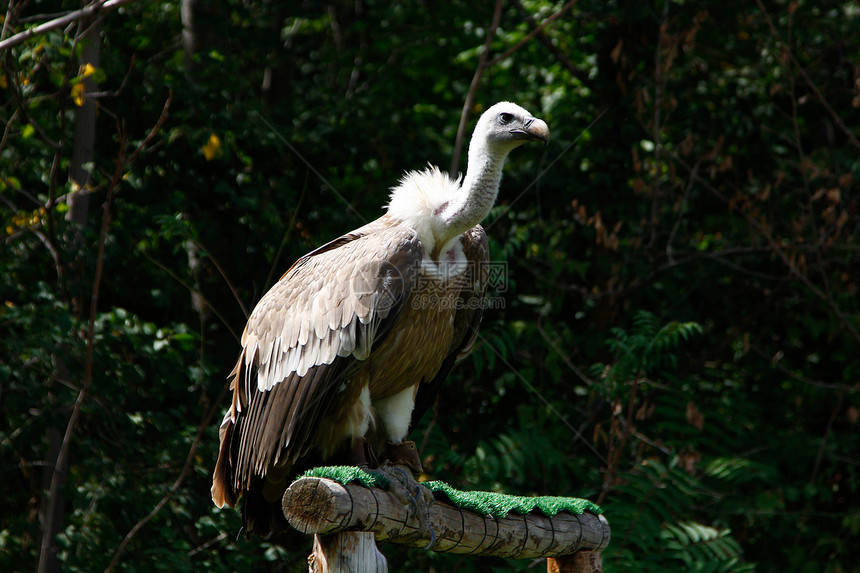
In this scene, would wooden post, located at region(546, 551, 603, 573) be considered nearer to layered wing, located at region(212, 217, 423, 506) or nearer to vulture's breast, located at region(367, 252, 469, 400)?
vulture's breast, located at region(367, 252, 469, 400)

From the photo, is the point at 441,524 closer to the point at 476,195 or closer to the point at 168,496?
the point at 476,195

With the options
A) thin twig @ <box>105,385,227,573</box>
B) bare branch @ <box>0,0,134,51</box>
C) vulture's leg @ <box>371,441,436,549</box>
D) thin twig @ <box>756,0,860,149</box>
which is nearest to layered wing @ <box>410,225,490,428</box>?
vulture's leg @ <box>371,441,436,549</box>

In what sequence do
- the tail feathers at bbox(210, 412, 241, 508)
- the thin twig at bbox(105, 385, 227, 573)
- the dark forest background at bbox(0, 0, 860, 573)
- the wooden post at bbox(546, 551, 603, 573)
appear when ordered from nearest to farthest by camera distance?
the wooden post at bbox(546, 551, 603, 573), the tail feathers at bbox(210, 412, 241, 508), the thin twig at bbox(105, 385, 227, 573), the dark forest background at bbox(0, 0, 860, 573)

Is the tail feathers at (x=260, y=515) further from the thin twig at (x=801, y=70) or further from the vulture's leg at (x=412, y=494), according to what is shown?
the thin twig at (x=801, y=70)

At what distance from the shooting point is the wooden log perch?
2529mm

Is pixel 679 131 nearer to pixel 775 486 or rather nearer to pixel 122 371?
pixel 775 486

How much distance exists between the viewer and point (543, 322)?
6.14 metres

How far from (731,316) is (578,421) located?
4.79 feet

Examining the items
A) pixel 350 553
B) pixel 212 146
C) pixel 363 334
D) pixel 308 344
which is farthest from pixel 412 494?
pixel 212 146

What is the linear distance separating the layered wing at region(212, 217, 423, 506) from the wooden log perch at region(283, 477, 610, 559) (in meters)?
0.60

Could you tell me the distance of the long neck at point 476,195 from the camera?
3.38 metres

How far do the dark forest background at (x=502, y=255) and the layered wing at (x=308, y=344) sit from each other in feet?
3.67

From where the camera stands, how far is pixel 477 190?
3389mm

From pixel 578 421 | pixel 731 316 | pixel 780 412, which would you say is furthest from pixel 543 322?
pixel 780 412
